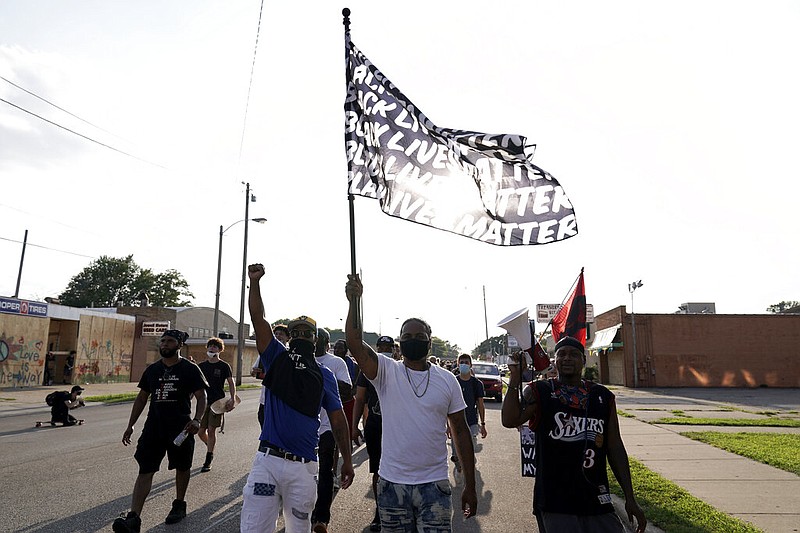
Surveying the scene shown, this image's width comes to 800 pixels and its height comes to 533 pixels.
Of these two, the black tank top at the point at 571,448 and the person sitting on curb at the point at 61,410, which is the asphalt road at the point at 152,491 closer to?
the person sitting on curb at the point at 61,410

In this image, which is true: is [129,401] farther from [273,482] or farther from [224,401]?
[273,482]

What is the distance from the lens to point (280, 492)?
414 cm

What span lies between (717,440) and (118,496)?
1151cm

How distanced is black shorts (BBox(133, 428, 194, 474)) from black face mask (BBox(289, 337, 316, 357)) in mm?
2284

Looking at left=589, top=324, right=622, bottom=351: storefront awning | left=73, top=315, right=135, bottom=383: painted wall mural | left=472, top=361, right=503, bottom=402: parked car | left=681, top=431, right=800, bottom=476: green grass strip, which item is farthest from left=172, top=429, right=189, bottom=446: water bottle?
left=589, top=324, right=622, bottom=351: storefront awning

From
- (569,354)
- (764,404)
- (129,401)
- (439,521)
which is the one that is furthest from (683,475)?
(129,401)

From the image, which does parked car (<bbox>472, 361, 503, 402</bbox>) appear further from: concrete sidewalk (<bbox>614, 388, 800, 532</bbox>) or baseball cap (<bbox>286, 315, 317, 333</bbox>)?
baseball cap (<bbox>286, 315, 317, 333</bbox>)

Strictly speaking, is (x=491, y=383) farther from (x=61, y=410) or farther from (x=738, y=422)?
(x=61, y=410)

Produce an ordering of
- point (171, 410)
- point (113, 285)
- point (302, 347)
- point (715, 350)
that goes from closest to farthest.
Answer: point (302, 347) < point (171, 410) < point (715, 350) < point (113, 285)

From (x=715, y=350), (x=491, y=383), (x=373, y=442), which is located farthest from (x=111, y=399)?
(x=715, y=350)

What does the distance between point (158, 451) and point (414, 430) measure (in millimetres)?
3334

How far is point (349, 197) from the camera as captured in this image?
16.5ft

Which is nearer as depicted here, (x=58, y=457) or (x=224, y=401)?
(x=224, y=401)

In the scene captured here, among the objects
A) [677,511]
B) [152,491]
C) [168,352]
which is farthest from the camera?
[152,491]
